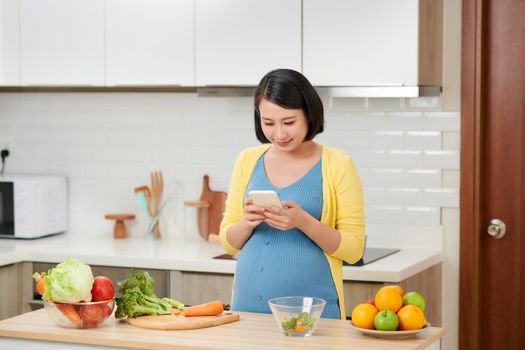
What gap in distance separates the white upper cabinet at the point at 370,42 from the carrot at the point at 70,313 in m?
1.70

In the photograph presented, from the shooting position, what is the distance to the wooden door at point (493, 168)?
4.03 meters

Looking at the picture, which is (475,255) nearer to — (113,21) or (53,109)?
(113,21)

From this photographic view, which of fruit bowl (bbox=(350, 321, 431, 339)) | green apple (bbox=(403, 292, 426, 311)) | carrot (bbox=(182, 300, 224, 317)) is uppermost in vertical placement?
green apple (bbox=(403, 292, 426, 311))

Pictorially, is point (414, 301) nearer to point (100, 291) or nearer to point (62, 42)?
point (100, 291)

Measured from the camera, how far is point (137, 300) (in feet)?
8.90

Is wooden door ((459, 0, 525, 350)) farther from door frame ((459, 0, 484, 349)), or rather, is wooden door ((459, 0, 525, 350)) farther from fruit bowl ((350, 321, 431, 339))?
fruit bowl ((350, 321, 431, 339))

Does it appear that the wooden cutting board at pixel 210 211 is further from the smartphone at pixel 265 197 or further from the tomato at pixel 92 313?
the tomato at pixel 92 313

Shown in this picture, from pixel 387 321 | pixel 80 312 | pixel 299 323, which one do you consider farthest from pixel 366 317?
pixel 80 312

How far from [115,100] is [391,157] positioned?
143cm

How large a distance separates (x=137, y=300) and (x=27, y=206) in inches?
75.2

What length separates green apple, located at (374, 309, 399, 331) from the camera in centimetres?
246

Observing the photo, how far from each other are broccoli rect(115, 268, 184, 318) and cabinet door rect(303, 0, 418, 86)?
1480 mm

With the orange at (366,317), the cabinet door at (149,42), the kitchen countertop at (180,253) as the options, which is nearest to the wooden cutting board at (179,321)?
the orange at (366,317)

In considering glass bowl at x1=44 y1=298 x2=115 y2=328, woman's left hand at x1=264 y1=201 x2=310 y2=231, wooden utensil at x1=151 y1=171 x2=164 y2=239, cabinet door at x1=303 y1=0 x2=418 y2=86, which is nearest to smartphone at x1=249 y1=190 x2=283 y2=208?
woman's left hand at x1=264 y1=201 x2=310 y2=231
